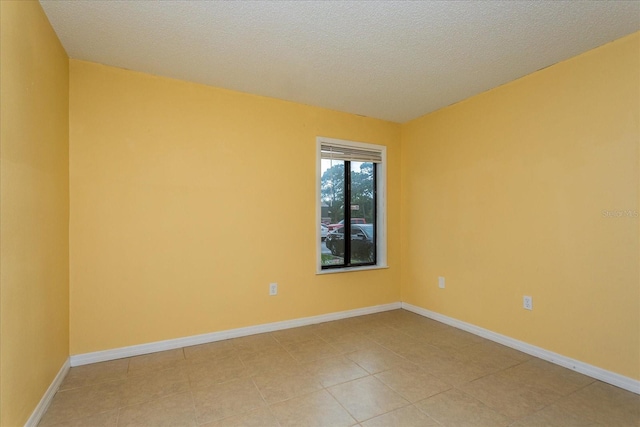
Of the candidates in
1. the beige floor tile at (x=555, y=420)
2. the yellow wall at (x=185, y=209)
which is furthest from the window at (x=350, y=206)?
the beige floor tile at (x=555, y=420)

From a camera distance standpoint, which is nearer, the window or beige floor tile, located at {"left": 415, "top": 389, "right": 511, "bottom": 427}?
beige floor tile, located at {"left": 415, "top": 389, "right": 511, "bottom": 427}

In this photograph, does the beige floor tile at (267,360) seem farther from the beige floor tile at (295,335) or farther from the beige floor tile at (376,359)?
the beige floor tile at (376,359)

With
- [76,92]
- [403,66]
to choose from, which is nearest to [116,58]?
[76,92]

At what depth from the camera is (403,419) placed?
1.75 meters

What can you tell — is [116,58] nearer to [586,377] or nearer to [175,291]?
[175,291]

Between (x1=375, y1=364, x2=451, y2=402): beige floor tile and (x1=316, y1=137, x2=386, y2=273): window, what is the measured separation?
1.36 m

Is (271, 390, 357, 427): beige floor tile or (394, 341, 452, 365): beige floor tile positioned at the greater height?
(271, 390, 357, 427): beige floor tile

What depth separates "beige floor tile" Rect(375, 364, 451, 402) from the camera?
6.64 ft

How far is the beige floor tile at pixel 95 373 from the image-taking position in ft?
7.05

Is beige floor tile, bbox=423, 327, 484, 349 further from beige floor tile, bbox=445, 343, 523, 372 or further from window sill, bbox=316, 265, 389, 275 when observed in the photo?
window sill, bbox=316, 265, 389, 275

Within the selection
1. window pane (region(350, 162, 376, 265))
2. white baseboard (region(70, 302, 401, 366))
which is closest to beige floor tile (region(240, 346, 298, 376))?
white baseboard (region(70, 302, 401, 366))

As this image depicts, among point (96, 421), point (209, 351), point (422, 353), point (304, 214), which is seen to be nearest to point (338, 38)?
point (304, 214)

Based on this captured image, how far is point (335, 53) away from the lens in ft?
7.64

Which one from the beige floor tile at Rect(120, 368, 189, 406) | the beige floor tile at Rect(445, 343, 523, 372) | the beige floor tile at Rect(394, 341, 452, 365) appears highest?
the beige floor tile at Rect(120, 368, 189, 406)
